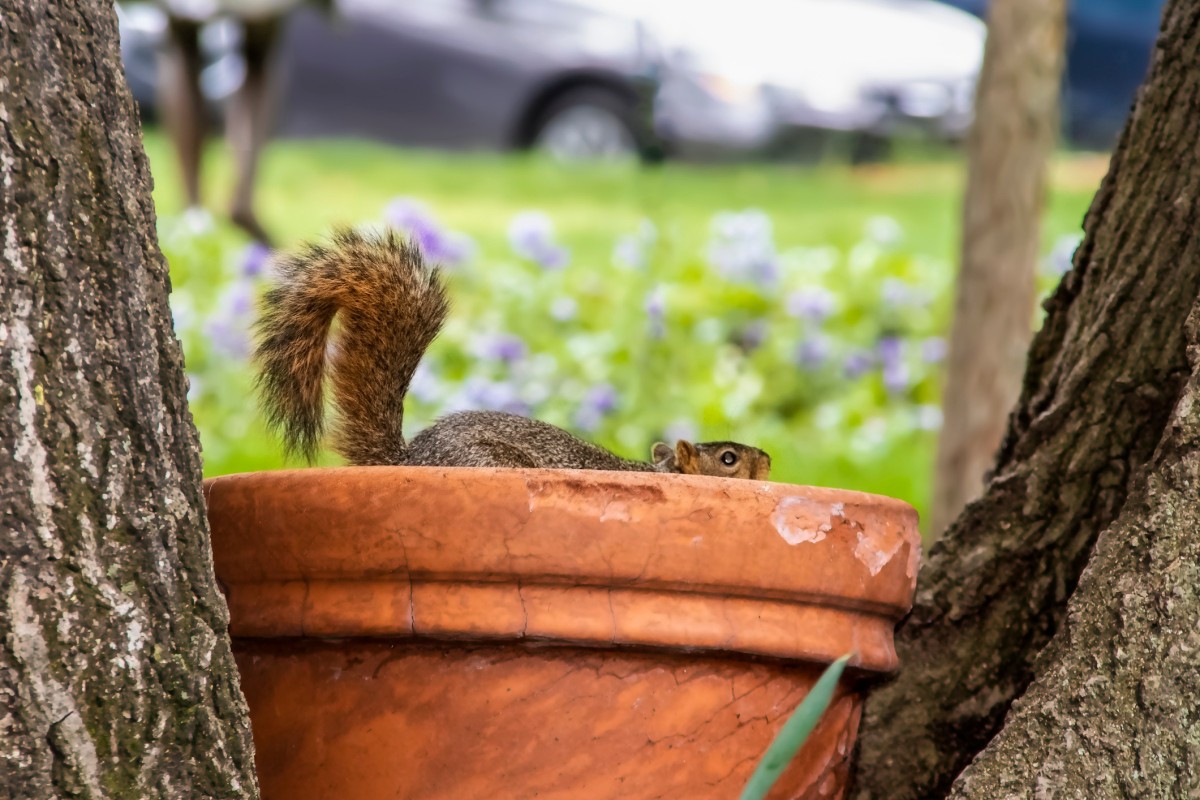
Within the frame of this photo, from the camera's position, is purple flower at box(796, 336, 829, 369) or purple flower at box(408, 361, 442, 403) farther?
purple flower at box(796, 336, 829, 369)

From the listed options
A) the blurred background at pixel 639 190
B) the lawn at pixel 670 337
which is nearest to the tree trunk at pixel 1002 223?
the blurred background at pixel 639 190

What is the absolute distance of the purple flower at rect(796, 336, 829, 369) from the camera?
151 inches

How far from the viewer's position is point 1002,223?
2.93 meters

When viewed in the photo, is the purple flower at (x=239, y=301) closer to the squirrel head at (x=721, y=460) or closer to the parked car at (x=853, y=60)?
the squirrel head at (x=721, y=460)

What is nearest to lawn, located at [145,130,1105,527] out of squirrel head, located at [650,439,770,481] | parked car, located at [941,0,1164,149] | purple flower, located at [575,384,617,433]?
purple flower, located at [575,384,617,433]

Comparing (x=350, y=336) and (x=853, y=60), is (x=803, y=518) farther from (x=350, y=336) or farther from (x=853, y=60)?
(x=853, y=60)

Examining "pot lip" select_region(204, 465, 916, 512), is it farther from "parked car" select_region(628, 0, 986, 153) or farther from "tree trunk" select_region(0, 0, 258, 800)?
"parked car" select_region(628, 0, 986, 153)

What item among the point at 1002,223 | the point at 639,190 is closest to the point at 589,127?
the point at 639,190

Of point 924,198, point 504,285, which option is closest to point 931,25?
point 924,198

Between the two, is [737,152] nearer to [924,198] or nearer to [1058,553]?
[924,198]

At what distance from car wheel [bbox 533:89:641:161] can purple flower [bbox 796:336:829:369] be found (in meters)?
3.67

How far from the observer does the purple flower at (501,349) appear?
3.42m

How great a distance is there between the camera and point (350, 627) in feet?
3.94

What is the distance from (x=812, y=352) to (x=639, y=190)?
215 cm
